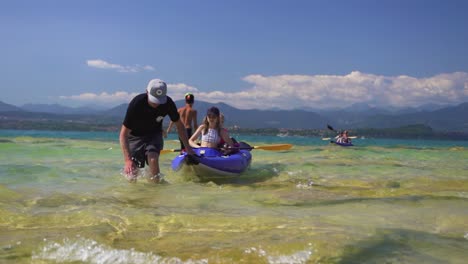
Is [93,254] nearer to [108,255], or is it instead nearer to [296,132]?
[108,255]

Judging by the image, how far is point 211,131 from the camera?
9.52 meters

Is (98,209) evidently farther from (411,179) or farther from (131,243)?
(411,179)

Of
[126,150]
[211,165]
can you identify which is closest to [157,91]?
[126,150]

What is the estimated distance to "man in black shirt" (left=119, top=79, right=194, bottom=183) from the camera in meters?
6.86

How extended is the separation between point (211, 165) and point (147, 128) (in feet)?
6.01

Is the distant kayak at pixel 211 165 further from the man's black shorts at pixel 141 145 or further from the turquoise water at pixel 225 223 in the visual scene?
the man's black shorts at pixel 141 145

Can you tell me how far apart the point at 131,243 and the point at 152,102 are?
3402 millimetres

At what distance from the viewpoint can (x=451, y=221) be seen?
16.8 ft

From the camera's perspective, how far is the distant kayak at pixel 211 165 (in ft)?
28.8

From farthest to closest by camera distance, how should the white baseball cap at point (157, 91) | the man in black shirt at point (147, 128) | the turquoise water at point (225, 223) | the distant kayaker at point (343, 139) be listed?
the distant kayaker at point (343, 139), the man in black shirt at point (147, 128), the white baseball cap at point (157, 91), the turquoise water at point (225, 223)

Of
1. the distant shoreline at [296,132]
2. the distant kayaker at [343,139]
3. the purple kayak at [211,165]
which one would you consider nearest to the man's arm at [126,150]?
the purple kayak at [211,165]

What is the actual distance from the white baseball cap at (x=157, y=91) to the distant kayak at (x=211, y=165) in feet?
6.35

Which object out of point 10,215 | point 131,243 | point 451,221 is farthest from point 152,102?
point 451,221

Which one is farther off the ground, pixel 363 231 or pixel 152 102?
pixel 152 102
